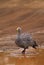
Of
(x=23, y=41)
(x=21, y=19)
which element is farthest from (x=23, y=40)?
(x=21, y=19)

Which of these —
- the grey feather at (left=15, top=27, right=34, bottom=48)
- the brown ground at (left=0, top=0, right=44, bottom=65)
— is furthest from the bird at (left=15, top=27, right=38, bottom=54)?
the brown ground at (left=0, top=0, right=44, bottom=65)

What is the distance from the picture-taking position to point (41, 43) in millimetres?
14180

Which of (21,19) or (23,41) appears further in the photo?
(21,19)

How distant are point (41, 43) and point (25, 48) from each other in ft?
8.10

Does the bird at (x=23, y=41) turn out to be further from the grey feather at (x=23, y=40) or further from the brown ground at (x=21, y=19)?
the brown ground at (x=21, y=19)

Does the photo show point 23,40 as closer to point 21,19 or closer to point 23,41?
point 23,41

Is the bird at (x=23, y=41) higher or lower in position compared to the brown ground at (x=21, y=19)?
lower

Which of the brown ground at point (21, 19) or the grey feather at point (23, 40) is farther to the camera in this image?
the brown ground at point (21, 19)

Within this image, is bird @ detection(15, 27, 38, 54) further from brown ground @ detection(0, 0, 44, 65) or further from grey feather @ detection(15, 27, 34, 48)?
brown ground @ detection(0, 0, 44, 65)

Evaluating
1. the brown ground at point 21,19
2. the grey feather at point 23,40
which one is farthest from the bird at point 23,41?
the brown ground at point 21,19


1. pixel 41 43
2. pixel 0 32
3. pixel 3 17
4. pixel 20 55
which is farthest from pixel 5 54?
pixel 3 17

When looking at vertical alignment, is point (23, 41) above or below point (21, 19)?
below

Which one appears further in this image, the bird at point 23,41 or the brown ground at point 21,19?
the brown ground at point 21,19

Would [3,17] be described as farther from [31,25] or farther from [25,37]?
[25,37]
